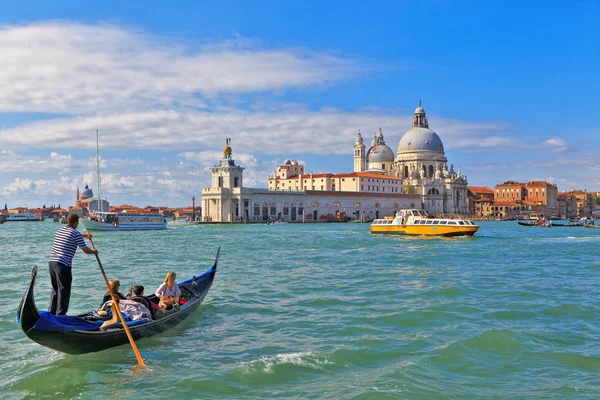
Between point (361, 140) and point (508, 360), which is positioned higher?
point (361, 140)

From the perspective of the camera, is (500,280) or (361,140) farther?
(361,140)

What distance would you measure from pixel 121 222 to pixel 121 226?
684 mm

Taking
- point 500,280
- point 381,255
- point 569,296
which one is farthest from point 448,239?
point 569,296

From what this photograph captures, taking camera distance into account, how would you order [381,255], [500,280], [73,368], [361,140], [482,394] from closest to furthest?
[482,394]
[73,368]
[500,280]
[381,255]
[361,140]

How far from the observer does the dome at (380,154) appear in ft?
317

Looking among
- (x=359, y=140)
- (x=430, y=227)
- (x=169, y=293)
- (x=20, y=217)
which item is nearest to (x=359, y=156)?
(x=359, y=140)

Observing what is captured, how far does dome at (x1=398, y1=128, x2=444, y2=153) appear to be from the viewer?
92.2m

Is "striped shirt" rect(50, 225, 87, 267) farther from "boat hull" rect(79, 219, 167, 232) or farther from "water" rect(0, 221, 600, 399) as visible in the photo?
"boat hull" rect(79, 219, 167, 232)

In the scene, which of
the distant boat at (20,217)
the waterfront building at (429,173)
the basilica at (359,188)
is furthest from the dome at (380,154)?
the distant boat at (20,217)

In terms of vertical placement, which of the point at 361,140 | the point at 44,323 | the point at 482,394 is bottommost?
the point at 482,394

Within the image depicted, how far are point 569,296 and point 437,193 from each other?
80.0 meters

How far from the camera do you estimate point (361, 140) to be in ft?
325

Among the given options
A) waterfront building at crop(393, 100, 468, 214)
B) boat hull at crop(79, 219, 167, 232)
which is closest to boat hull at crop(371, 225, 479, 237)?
boat hull at crop(79, 219, 167, 232)

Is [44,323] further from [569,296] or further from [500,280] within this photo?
[500,280]
